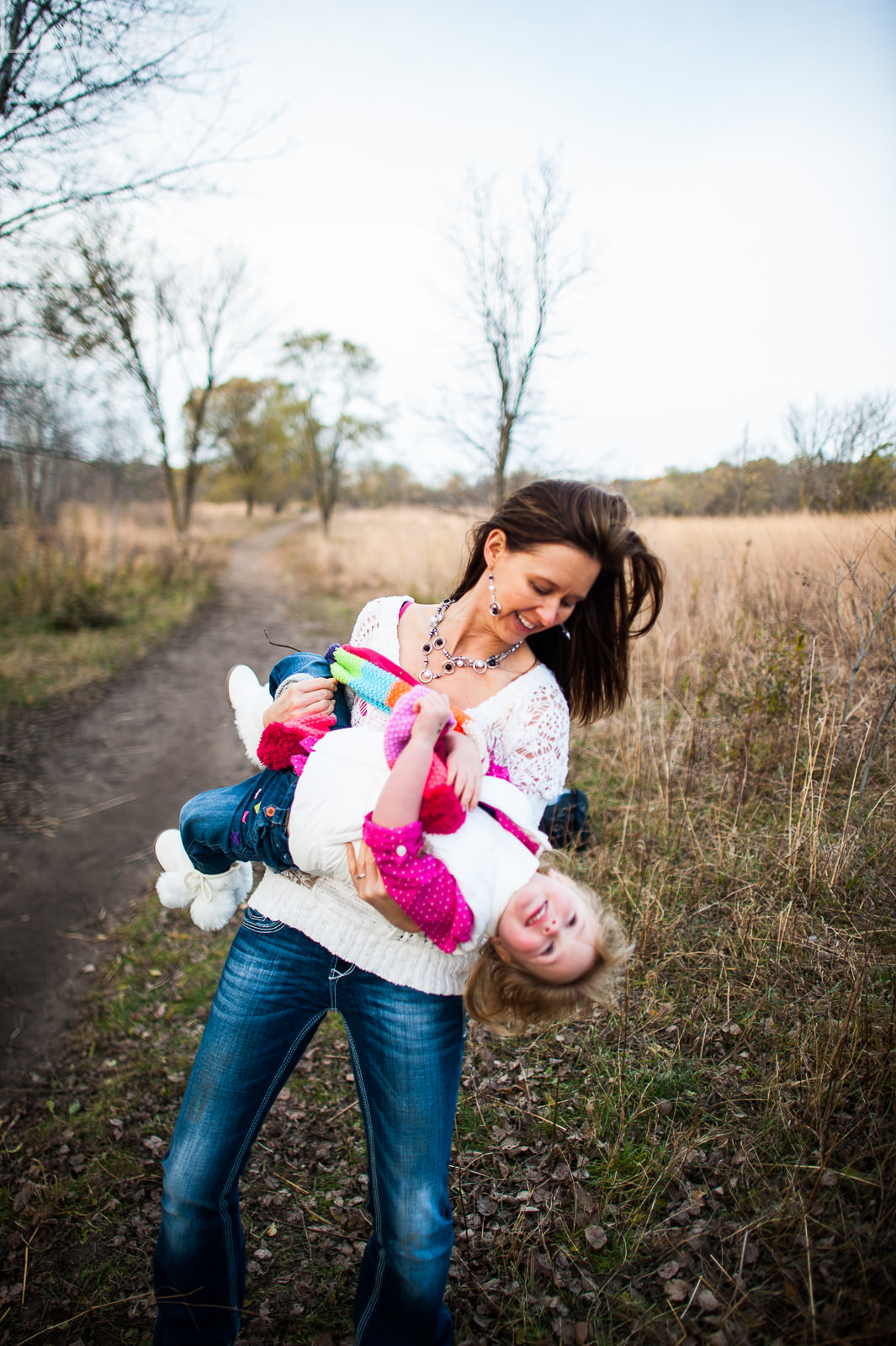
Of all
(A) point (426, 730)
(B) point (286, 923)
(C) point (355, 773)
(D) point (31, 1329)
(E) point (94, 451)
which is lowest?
(D) point (31, 1329)

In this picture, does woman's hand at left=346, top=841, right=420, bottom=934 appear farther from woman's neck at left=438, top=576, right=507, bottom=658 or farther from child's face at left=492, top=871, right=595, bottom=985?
woman's neck at left=438, top=576, right=507, bottom=658

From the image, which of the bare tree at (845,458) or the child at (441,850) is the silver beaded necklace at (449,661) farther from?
the bare tree at (845,458)

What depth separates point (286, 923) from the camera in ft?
5.37

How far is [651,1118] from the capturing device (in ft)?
7.22

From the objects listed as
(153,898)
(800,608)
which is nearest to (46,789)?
(153,898)

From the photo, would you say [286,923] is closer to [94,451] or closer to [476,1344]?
[476,1344]

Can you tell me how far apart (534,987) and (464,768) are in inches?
23.6

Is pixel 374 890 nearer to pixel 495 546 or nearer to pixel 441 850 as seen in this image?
pixel 441 850

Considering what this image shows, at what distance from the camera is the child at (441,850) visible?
4.51ft

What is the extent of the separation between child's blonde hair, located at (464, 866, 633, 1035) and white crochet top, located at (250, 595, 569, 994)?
53 mm

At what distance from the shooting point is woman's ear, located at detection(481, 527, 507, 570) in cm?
196

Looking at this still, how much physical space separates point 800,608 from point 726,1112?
12.8 feet

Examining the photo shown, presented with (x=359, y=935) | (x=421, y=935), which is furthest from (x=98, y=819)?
(x=421, y=935)

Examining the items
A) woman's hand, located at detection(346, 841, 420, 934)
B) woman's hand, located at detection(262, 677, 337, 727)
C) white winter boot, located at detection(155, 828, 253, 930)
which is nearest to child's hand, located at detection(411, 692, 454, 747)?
woman's hand, located at detection(346, 841, 420, 934)
